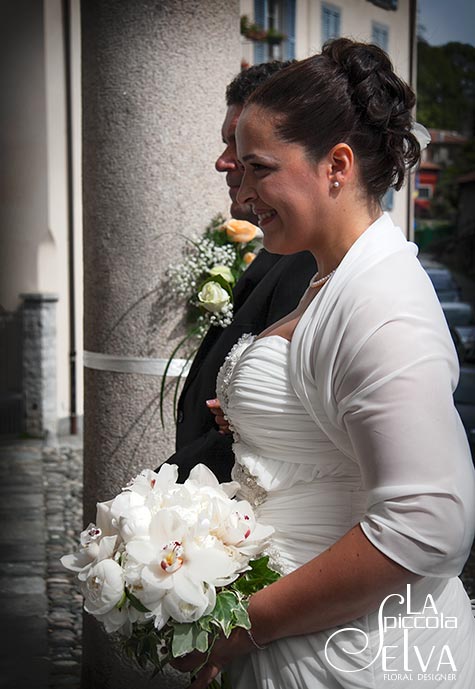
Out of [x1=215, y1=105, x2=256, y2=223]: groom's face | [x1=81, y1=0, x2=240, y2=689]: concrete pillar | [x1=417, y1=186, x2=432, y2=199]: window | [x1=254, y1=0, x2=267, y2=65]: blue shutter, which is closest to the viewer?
[x1=215, y1=105, x2=256, y2=223]: groom's face

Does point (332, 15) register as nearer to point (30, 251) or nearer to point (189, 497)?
point (30, 251)

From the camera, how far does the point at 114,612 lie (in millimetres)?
1664

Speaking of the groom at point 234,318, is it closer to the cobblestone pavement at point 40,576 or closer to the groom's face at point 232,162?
the groom's face at point 232,162

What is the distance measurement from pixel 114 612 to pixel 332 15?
15.7 meters

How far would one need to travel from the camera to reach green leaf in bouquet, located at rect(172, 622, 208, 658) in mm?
1611

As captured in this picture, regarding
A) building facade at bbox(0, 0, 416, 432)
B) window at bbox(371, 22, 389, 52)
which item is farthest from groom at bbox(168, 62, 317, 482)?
window at bbox(371, 22, 389, 52)

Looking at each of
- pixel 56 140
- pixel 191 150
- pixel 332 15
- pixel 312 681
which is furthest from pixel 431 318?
pixel 332 15

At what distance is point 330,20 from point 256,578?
15553mm

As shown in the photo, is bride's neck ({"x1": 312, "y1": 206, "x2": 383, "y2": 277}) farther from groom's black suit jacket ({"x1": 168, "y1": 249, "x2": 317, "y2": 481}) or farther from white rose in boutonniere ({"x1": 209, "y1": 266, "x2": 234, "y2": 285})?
white rose in boutonniere ({"x1": 209, "y1": 266, "x2": 234, "y2": 285})

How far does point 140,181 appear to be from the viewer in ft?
11.4

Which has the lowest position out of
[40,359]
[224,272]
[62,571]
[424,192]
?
[62,571]

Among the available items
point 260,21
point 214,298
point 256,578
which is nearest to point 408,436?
point 256,578

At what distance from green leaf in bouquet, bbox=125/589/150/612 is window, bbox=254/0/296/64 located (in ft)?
45.6

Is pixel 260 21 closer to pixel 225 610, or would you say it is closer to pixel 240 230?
pixel 240 230
